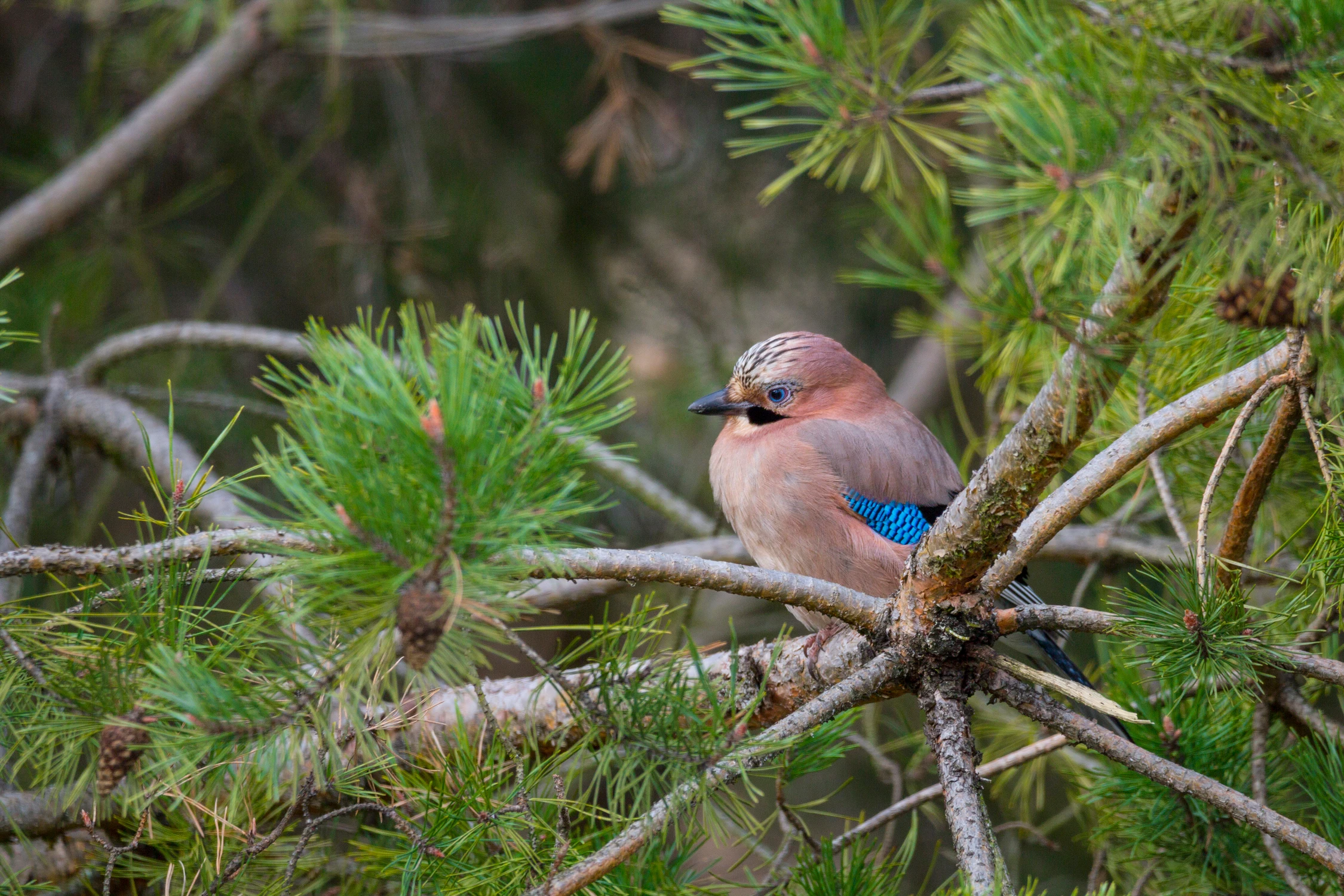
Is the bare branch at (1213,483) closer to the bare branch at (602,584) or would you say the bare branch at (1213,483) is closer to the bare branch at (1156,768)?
the bare branch at (1156,768)

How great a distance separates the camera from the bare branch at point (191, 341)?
246cm

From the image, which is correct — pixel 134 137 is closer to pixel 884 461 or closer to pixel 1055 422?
pixel 884 461

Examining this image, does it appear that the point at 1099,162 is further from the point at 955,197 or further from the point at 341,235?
the point at 341,235

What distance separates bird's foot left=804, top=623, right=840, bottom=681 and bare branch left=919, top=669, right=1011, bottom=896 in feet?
0.82

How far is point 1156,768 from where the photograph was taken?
4.33 ft

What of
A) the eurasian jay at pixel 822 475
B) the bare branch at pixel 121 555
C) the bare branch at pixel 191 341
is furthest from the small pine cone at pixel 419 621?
the bare branch at pixel 191 341

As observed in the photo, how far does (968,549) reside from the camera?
136 cm

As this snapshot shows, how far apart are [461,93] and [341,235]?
A: 89 centimetres

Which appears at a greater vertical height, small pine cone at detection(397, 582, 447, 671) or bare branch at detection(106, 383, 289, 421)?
bare branch at detection(106, 383, 289, 421)

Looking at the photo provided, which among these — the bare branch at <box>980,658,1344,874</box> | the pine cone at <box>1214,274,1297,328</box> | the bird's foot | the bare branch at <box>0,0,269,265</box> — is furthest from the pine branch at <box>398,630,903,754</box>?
the bare branch at <box>0,0,269,265</box>

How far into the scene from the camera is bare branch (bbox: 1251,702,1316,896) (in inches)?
57.4

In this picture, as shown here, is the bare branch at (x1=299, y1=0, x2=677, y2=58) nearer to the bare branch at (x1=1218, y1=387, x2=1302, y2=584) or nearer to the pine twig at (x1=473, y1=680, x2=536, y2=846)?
the bare branch at (x1=1218, y1=387, x2=1302, y2=584)

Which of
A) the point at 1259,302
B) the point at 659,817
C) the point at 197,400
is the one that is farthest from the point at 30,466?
the point at 1259,302

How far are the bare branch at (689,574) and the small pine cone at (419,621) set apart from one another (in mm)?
99
